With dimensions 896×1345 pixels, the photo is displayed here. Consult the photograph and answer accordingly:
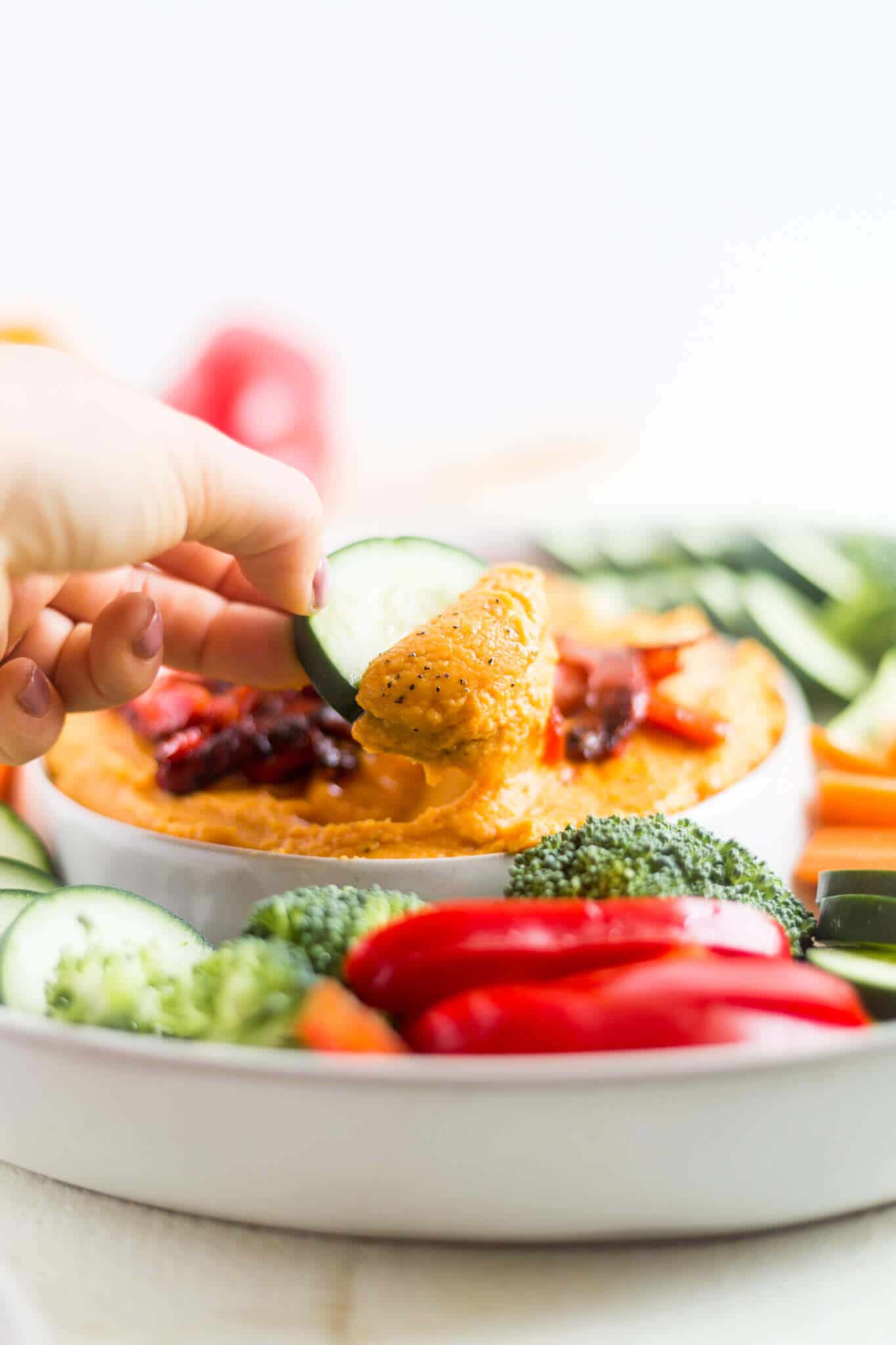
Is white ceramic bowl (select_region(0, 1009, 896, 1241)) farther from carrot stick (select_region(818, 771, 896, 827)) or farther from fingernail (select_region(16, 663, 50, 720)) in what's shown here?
carrot stick (select_region(818, 771, 896, 827))

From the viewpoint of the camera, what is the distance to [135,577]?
283 cm

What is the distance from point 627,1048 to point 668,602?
297 cm

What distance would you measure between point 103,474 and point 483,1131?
998 millimetres

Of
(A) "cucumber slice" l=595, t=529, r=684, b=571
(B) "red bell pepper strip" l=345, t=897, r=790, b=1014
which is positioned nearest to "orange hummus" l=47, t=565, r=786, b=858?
(B) "red bell pepper strip" l=345, t=897, r=790, b=1014

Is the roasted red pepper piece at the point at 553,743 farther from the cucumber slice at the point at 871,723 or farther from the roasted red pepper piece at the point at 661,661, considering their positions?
the cucumber slice at the point at 871,723

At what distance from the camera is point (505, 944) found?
5.89 feet

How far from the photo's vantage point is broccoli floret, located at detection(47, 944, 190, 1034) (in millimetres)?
1867

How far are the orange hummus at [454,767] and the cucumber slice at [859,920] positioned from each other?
414mm

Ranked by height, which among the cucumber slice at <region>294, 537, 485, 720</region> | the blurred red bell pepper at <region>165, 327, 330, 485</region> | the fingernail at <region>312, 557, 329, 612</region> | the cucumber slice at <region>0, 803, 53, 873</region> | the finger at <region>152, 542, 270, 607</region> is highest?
the fingernail at <region>312, 557, 329, 612</region>

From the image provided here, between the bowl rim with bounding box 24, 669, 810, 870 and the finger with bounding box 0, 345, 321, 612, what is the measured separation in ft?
2.42

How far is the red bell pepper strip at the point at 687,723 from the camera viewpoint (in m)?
2.89

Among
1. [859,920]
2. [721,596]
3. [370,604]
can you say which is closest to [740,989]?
[859,920]

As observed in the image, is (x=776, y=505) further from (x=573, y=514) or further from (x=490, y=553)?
(x=490, y=553)

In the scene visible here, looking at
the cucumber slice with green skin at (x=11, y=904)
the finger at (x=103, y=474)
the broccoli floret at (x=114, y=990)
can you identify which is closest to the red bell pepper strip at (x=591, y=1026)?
the broccoli floret at (x=114, y=990)
